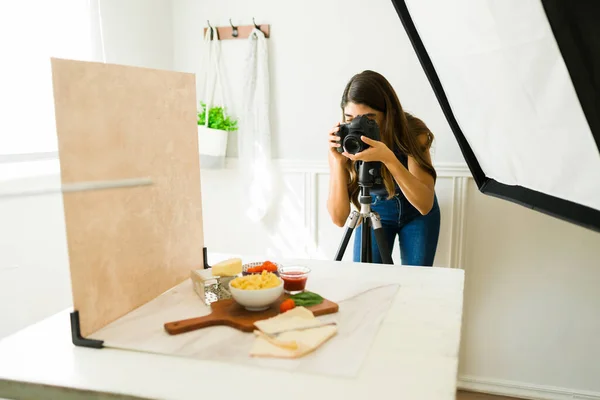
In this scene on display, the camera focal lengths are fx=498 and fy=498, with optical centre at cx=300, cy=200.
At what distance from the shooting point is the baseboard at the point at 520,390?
220 centimetres

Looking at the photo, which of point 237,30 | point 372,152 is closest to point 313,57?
point 237,30

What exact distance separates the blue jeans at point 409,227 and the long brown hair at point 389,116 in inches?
3.2

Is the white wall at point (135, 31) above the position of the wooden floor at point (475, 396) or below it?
above

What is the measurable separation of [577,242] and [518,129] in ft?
4.80

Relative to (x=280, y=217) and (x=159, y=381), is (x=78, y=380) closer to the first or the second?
(x=159, y=381)

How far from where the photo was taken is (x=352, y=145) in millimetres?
1591

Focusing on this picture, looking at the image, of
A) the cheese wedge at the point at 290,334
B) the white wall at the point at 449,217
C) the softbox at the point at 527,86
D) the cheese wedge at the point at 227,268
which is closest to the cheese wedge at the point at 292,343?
the cheese wedge at the point at 290,334

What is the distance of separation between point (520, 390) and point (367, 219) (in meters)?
1.22

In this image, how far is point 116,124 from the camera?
3.33 feet

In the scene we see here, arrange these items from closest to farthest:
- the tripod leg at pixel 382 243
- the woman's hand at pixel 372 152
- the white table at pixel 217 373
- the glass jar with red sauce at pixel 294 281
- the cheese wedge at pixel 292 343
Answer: the white table at pixel 217 373 → the cheese wedge at pixel 292 343 → the glass jar with red sauce at pixel 294 281 → the woman's hand at pixel 372 152 → the tripod leg at pixel 382 243

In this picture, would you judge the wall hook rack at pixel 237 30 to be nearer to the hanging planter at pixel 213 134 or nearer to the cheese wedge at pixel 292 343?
the hanging planter at pixel 213 134

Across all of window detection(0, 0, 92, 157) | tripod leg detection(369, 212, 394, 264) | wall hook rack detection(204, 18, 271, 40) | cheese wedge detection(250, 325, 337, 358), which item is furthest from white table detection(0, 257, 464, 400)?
wall hook rack detection(204, 18, 271, 40)

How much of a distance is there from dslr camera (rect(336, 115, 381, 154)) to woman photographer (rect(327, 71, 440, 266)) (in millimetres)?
24

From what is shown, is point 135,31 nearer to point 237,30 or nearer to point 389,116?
point 237,30
